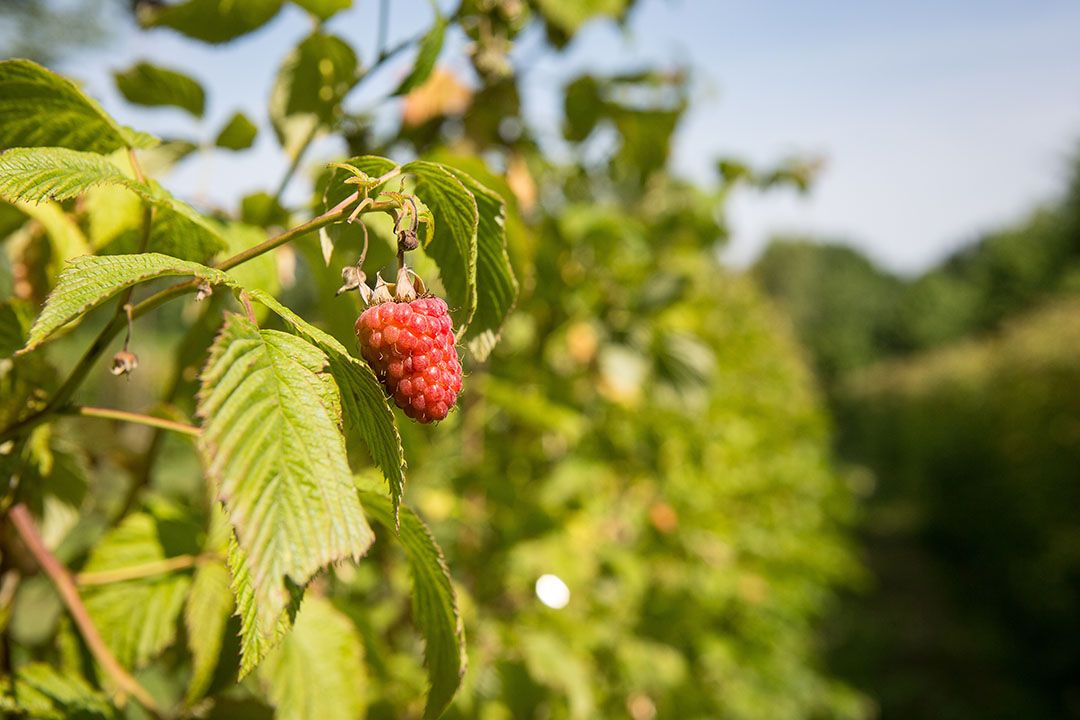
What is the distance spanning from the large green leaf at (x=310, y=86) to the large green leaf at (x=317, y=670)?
21.3 inches

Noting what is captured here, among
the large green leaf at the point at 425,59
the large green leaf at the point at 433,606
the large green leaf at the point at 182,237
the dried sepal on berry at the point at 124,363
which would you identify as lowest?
the large green leaf at the point at 433,606

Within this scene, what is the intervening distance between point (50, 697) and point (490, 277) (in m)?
0.55

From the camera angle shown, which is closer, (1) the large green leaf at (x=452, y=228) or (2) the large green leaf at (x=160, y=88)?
(1) the large green leaf at (x=452, y=228)

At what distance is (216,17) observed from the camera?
92 cm

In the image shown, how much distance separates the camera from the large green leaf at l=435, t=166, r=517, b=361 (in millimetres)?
603

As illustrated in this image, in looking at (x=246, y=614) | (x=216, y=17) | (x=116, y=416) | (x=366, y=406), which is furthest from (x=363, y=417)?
(x=216, y=17)

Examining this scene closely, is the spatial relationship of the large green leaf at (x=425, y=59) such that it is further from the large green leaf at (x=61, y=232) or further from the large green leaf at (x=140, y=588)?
the large green leaf at (x=140, y=588)

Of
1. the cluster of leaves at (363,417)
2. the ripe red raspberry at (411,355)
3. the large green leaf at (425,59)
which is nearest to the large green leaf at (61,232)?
the cluster of leaves at (363,417)

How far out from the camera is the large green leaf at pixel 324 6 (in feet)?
2.74

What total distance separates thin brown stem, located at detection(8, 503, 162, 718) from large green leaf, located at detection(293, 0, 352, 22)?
0.58 meters

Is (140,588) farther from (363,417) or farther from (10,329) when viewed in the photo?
(363,417)

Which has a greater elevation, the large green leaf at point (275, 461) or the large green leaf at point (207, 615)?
the large green leaf at point (275, 461)

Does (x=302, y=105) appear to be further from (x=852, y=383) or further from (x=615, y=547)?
(x=852, y=383)

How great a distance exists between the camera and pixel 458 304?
0.66 metres
